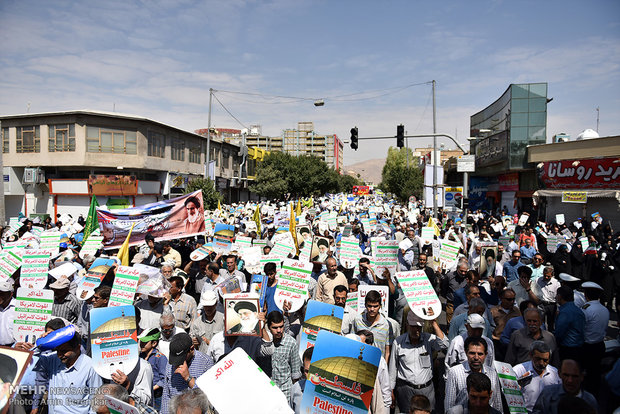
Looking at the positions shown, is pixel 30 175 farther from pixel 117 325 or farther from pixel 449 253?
pixel 117 325

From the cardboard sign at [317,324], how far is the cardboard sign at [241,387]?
1.59 meters

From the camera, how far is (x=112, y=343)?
4195 mm

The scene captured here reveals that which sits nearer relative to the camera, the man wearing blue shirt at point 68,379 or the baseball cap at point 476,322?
the man wearing blue shirt at point 68,379

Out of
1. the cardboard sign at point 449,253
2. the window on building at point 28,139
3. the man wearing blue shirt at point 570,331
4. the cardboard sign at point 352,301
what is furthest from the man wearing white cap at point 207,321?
the window on building at point 28,139

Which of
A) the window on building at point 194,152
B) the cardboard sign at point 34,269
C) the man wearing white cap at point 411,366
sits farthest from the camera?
the window on building at point 194,152

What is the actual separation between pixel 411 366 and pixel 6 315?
5220 mm

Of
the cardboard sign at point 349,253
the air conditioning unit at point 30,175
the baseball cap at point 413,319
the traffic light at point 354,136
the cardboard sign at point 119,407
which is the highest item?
the traffic light at point 354,136

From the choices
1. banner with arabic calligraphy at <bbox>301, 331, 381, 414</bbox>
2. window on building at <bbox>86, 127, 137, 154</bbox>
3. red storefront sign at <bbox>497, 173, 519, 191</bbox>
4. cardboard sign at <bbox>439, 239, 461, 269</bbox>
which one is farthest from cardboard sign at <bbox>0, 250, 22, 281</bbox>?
red storefront sign at <bbox>497, 173, 519, 191</bbox>

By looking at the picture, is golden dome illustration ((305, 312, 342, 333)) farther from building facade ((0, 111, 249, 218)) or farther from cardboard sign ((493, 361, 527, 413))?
building facade ((0, 111, 249, 218))

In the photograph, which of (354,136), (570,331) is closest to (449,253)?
(570,331)

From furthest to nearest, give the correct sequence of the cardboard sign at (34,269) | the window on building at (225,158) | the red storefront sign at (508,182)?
the window on building at (225,158) < the red storefront sign at (508,182) < the cardboard sign at (34,269)

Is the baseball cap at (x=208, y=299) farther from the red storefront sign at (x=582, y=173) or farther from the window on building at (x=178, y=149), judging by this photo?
the window on building at (x=178, y=149)

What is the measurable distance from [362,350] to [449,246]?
20.9 feet

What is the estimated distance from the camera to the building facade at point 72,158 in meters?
31.8
